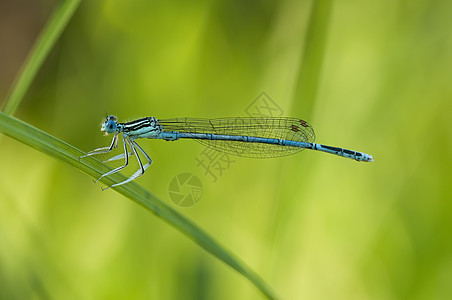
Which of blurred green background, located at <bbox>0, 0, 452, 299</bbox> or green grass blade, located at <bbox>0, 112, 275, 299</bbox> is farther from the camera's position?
blurred green background, located at <bbox>0, 0, 452, 299</bbox>

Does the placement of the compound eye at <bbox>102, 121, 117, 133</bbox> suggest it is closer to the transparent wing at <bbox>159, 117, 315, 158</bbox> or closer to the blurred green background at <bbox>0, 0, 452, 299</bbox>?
the transparent wing at <bbox>159, 117, 315, 158</bbox>

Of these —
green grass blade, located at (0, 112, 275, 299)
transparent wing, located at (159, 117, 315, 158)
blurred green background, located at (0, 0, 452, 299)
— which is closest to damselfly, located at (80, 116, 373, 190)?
transparent wing, located at (159, 117, 315, 158)

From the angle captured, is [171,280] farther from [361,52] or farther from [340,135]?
[361,52]

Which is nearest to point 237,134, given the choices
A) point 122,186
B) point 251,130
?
point 251,130

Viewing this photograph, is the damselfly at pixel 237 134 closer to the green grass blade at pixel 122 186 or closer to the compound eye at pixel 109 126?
the compound eye at pixel 109 126

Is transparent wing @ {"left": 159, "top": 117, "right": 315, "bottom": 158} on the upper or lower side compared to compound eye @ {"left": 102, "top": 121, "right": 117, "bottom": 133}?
upper

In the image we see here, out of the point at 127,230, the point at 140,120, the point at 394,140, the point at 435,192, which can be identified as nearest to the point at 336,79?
the point at 394,140
